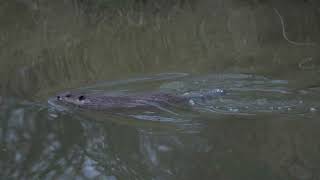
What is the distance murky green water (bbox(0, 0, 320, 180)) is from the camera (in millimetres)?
5430

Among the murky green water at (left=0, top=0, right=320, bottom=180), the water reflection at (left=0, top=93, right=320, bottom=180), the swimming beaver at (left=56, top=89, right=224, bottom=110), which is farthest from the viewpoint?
the swimming beaver at (left=56, top=89, right=224, bottom=110)

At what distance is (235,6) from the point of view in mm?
10383

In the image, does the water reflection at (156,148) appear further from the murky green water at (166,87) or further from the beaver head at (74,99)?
the beaver head at (74,99)

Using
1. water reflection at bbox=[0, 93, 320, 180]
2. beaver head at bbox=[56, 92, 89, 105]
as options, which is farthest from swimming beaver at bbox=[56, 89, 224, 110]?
water reflection at bbox=[0, 93, 320, 180]

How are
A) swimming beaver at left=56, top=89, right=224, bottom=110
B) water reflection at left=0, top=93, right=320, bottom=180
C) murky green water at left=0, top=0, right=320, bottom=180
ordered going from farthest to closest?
swimming beaver at left=56, top=89, right=224, bottom=110, murky green water at left=0, top=0, right=320, bottom=180, water reflection at left=0, top=93, right=320, bottom=180

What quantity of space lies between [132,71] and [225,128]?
2.04 metres

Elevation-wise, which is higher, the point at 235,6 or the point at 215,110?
the point at 235,6

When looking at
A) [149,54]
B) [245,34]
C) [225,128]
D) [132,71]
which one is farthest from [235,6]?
[225,128]

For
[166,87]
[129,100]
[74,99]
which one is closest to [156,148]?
[129,100]

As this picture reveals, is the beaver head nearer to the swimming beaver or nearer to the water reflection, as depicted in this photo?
the swimming beaver

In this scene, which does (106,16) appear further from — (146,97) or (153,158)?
(153,158)

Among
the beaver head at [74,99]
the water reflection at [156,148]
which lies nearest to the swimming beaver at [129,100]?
the beaver head at [74,99]

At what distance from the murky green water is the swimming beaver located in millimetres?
77

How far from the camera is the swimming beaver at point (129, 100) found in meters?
6.39
